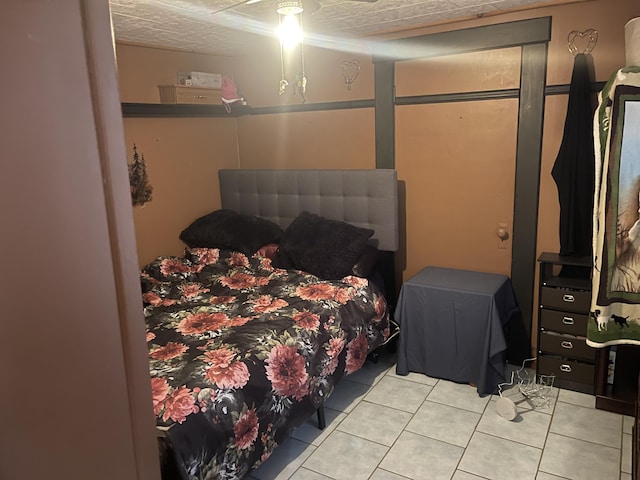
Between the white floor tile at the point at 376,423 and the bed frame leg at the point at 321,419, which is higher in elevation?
the bed frame leg at the point at 321,419

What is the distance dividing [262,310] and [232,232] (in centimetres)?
115

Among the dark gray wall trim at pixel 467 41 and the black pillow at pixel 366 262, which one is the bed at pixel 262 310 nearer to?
the black pillow at pixel 366 262

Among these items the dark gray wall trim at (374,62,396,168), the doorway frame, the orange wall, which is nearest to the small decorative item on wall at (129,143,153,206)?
the orange wall

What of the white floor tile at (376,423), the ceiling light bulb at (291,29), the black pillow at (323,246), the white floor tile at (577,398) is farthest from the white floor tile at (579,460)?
the ceiling light bulb at (291,29)

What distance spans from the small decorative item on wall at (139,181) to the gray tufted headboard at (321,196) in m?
0.76

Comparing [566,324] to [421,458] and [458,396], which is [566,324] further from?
[421,458]

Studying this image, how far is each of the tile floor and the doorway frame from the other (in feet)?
2.39

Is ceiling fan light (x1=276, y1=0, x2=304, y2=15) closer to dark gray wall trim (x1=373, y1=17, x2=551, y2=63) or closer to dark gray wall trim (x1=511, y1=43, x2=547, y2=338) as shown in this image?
dark gray wall trim (x1=373, y1=17, x2=551, y2=63)

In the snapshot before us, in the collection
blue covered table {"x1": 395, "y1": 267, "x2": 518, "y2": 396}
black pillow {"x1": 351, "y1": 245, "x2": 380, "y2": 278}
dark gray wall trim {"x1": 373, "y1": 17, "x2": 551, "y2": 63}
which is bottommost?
blue covered table {"x1": 395, "y1": 267, "x2": 518, "y2": 396}

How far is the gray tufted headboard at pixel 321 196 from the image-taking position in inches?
139

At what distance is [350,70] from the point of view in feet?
12.1

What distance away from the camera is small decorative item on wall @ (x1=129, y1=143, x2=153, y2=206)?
11.8 ft

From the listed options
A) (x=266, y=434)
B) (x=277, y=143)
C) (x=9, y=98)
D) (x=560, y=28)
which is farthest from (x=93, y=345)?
(x=277, y=143)

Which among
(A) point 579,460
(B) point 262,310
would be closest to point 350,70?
(B) point 262,310
